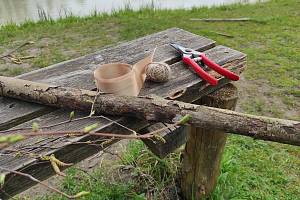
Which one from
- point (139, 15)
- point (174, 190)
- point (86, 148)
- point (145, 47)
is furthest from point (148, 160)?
point (139, 15)

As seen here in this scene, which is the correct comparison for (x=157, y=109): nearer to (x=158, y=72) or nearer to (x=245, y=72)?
(x=158, y=72)

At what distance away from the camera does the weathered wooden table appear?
1.35m

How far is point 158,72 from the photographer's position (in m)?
1.71

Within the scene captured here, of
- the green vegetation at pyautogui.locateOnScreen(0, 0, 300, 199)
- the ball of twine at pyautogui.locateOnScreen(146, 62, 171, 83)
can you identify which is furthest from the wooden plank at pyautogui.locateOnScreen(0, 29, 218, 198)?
the green vegetation at pyautogui.locateOnScreen(0, 0, 300, 199)

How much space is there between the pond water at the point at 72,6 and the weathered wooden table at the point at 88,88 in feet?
18.8

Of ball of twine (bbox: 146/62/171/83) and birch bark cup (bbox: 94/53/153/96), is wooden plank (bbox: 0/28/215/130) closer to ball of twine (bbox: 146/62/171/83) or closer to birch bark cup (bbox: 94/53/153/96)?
birch bark cup (bbox: 94/53/153/96)

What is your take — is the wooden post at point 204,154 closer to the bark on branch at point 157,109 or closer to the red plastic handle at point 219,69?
the red plastic handle at point 219,69

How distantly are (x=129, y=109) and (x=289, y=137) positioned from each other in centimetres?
60

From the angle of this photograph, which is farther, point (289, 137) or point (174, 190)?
point (174, 190)

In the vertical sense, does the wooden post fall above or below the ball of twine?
below

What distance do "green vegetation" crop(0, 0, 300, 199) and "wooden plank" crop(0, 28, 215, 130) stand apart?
0.86 m

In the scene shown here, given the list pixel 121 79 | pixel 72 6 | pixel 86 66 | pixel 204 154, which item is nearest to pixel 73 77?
pixel 86 66

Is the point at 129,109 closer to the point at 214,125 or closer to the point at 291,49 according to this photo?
the point at 214,125

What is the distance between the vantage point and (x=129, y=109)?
1.54 meters
